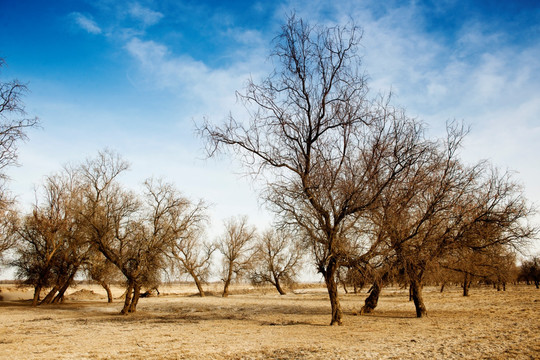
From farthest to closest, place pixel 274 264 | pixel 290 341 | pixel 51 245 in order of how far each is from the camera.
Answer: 1. pixel 274 264
2. pixel 51 245
3. pixel 290 341

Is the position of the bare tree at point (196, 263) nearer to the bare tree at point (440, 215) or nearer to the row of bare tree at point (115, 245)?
the row of bare tree at point (115, 245)

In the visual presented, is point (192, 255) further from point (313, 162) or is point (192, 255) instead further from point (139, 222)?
point (313, 162)

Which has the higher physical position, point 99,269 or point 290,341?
point 99,269

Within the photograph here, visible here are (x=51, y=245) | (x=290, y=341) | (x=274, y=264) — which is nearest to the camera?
(x=290, y=341)

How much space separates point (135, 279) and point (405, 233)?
50.1 feet

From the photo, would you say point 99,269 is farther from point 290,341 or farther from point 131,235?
point 290,341

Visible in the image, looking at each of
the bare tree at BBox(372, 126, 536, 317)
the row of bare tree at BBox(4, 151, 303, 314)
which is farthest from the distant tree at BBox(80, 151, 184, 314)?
the bare tree at BBox(372, 126, 536, 317)

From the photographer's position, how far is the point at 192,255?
42.2 m

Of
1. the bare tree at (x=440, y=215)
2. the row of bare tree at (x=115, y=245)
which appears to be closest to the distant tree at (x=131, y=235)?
A: the row of bare tree at (x=115, y=245)

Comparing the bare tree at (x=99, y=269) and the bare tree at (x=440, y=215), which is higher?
the bare tree at (x=440, y=215)

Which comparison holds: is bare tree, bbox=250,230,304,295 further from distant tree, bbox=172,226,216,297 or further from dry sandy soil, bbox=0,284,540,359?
dry sandy soil, bbox=0,284,540,359

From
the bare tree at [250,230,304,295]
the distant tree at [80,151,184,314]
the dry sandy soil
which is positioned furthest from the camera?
the bare tree at [250,230,304,295]

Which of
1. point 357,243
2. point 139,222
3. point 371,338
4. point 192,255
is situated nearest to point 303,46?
point 357,243

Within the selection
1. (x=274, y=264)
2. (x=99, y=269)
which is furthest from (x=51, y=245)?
(x=274, y=264)
